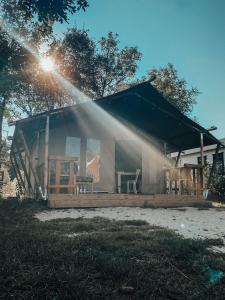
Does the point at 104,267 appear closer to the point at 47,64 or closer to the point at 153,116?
the point at 153,116

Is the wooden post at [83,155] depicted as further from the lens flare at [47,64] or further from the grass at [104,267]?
the lens flare at [47,64]

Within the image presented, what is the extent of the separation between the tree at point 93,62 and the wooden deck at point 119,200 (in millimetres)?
22699

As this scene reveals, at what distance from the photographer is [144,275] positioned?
107 inches

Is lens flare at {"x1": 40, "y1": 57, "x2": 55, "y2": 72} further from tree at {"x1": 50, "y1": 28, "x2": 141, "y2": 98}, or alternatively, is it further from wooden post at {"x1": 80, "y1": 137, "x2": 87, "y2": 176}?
wooden post at {"x1": 80, "y1": 137, "x2": 87, "y2": 176}

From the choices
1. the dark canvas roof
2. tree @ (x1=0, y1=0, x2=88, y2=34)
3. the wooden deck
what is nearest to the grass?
tree @ (x1=0, y1=0, x2=88, y2=34)

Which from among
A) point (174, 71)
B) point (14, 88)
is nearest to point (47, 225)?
point (14, 88)

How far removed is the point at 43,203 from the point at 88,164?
462 centimetres

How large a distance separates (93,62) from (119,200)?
24859 mm

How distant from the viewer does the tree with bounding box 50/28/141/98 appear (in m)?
31.5

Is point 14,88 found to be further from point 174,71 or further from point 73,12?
point 174,71

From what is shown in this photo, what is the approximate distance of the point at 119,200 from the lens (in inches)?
424

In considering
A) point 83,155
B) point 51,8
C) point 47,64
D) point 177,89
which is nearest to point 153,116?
point 83,155

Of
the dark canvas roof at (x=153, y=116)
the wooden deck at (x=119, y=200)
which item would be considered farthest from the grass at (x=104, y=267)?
the dark canvas roof at (x=153, y=116)

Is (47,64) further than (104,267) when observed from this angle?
Yes
